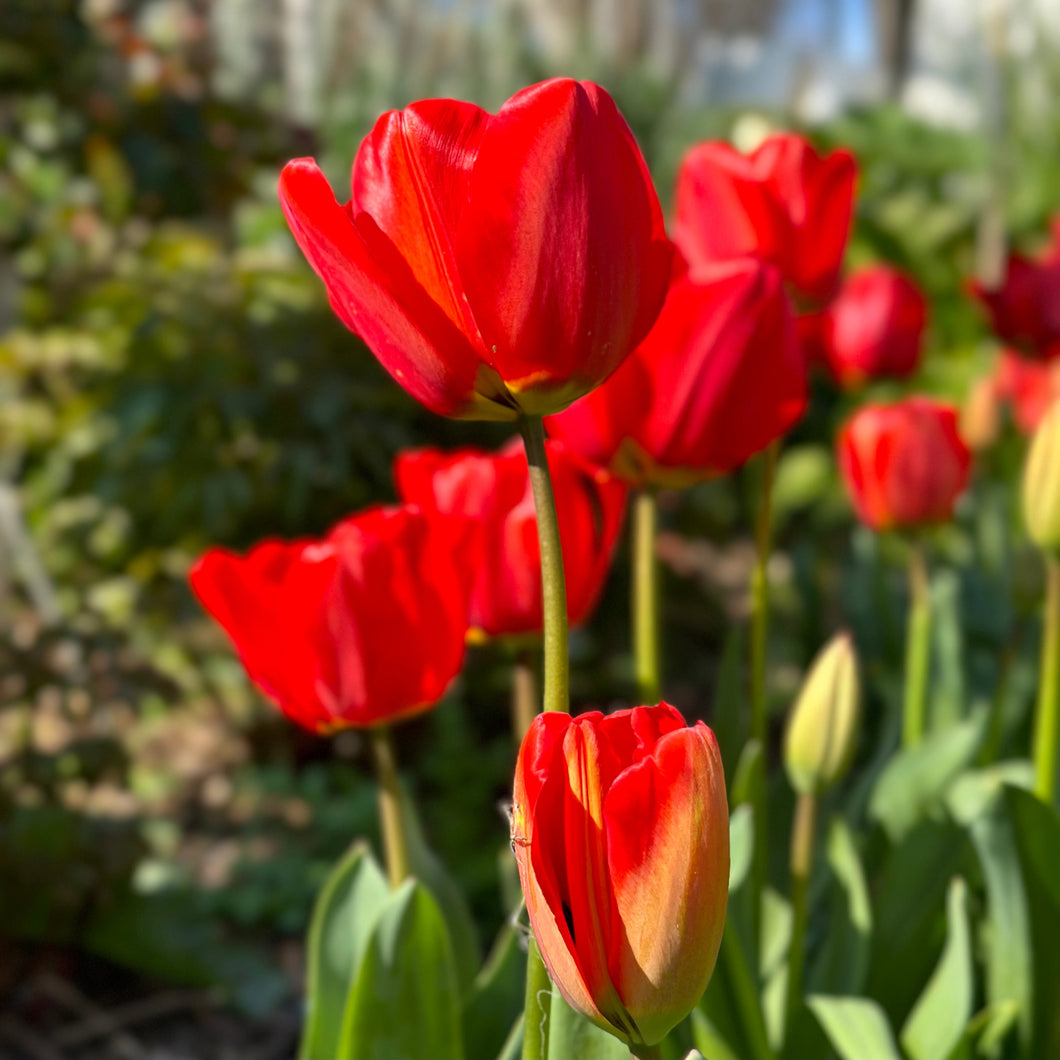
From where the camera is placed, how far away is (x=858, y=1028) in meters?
0.65

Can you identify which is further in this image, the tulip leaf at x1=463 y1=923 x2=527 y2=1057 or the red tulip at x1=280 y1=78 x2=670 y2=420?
the tulip leaf at x1=463 y1=923 x2=527 y2=1057

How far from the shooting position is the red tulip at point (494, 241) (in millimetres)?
384

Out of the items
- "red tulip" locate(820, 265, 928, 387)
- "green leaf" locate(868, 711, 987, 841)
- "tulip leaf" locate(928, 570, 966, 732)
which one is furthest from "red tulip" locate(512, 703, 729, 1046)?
"red tulip" locate(820, 265, 928, 387)

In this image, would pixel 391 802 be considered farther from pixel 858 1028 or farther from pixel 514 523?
pixel 858 1028

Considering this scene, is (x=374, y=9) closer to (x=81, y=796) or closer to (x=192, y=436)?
(x=192, y=436)

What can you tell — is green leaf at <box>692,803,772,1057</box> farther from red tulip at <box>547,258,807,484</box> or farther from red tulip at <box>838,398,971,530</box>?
red tulip at <box>838,398,971,530</box>

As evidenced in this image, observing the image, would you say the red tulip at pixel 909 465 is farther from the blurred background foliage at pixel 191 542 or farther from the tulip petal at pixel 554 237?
the tulip petal at pixel 554 237

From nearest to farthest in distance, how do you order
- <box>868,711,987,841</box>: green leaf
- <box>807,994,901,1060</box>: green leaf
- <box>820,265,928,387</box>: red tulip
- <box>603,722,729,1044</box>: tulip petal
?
<box>603,722,729,1044</box>: tulip petal < <box>807,994,901,1060</box>: green leaf < <box>868,711,987,841</box>: green leaf < <box>820,265,928,387</box>: red tulip

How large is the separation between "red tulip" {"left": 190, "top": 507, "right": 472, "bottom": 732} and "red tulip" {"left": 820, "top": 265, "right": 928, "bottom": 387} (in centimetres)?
92

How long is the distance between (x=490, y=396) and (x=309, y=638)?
0.74ft

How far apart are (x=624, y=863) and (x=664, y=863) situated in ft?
0.04

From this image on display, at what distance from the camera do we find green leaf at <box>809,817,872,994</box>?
30.0 inches

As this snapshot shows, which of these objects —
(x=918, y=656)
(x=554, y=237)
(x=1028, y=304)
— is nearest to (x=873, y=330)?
(x=1028, y=304)

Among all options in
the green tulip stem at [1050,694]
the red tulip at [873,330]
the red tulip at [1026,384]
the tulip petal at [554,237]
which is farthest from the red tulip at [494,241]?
the red tulip at [1026,384]
